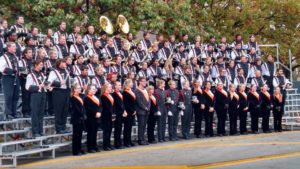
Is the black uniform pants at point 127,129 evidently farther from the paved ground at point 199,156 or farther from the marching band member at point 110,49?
the marching band member at point 110,49

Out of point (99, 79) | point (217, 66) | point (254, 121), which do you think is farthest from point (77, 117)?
point (217, 66)

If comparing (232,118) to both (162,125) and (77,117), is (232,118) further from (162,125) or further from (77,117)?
(77,117)

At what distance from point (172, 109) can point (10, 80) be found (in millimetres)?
5397

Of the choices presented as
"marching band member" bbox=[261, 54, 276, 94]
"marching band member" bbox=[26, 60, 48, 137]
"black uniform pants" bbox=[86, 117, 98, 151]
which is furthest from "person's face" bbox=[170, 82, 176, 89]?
"marching band member" bbox=[261, 54, 276, 94]

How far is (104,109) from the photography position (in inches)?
717

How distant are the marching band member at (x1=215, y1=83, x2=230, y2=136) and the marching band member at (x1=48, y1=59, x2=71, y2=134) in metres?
6.06

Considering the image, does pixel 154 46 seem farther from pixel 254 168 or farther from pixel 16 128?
pixel 254 168

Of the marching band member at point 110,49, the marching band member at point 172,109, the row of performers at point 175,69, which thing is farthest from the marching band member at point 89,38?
the marching band member at point 172,109

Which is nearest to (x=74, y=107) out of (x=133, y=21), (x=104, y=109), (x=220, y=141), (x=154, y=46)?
(x=104, y=109)

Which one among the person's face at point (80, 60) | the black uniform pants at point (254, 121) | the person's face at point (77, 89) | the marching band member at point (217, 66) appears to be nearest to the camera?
the person's face at point (77, 89)

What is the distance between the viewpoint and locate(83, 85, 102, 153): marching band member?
17.6m

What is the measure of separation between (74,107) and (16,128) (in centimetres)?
177

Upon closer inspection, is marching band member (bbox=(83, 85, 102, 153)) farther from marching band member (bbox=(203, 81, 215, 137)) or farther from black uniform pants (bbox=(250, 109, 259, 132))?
black uniform pants (bbox=(250, 109, 259, 132))

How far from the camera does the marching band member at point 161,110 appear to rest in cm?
2025
